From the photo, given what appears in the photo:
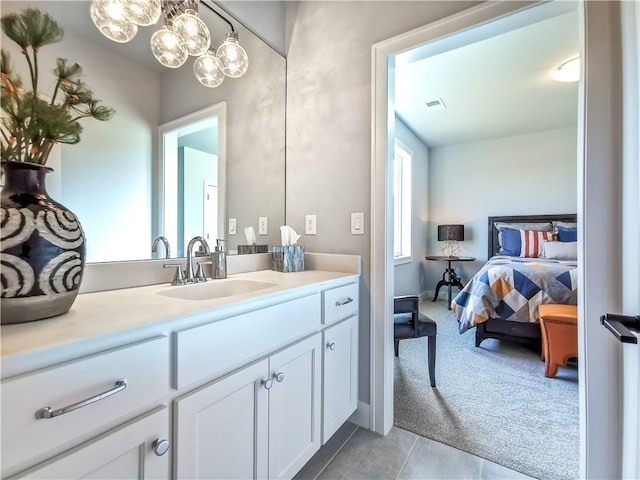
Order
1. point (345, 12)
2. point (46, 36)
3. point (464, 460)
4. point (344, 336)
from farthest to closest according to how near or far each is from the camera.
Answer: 1. point (345, 12)
2. point (344, 336)
3. point (464, 460)
4. point (46, 36)

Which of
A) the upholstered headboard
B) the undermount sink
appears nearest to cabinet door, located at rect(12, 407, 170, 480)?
the undermount sink

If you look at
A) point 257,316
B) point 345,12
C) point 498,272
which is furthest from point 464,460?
point 345,12

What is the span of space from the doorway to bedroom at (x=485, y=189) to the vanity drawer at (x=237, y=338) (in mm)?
1071

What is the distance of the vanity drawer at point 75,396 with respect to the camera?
1.67ft

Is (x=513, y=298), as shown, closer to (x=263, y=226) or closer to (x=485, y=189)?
(x=263, y=226)

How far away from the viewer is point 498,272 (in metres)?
2.78

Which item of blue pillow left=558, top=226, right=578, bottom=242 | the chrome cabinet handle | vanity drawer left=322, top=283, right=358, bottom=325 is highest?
blue pillow left=558, top=226, right=578, bottom=242

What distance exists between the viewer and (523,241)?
418cm

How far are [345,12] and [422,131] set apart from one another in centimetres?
310

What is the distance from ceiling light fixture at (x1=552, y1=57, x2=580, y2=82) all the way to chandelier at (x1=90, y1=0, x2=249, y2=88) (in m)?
2.95

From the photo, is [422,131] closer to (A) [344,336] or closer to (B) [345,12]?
(B) [345,12]

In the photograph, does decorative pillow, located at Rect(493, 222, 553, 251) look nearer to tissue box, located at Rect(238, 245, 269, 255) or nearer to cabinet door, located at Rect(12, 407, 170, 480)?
tissue box, located at Rect(238, 245, 269, 255)

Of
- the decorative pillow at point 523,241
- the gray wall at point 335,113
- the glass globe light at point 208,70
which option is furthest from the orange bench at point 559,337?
the glass globe light at point 208,70

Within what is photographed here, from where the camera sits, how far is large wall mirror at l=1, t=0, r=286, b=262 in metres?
1.07
